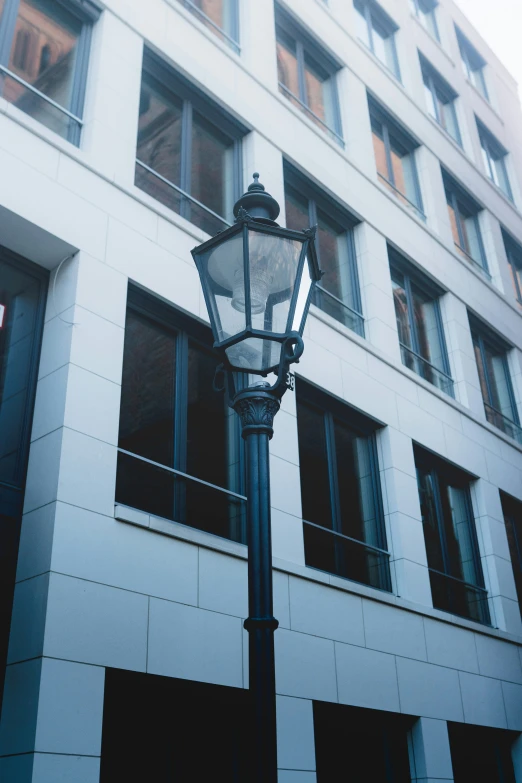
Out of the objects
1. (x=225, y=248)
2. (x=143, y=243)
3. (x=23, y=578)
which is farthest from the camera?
(x=143, y=243)

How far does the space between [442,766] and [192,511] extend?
5270mm

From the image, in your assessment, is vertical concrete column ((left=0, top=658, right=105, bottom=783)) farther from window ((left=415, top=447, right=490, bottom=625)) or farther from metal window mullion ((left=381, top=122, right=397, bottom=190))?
metal window mullion ((left=381, top=122, right=397, bottom=190))

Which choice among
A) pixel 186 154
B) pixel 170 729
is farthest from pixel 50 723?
pixel 186 154

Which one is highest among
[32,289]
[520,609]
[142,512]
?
[32,289]

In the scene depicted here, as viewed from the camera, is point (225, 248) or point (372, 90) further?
point (372, 90)

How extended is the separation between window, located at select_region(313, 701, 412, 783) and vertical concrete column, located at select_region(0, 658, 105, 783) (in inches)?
143

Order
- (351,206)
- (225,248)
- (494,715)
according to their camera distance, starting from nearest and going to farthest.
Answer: (225,248), (494,715), (351,206)

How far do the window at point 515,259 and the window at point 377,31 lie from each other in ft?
17.2

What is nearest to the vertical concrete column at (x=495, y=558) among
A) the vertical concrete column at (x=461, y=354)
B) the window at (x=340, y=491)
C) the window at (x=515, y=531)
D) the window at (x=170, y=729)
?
the window at (x=515, y=531)

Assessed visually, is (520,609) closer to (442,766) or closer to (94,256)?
(442,766)

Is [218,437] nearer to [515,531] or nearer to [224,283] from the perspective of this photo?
[224,283]

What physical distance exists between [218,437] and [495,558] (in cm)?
667

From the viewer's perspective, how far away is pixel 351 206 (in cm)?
1524

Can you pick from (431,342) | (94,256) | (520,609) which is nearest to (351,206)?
(431,342)
